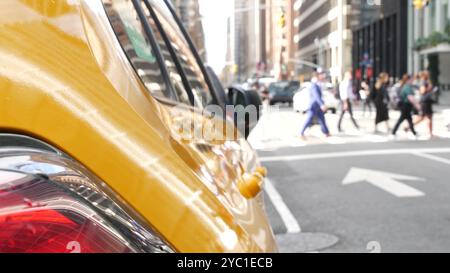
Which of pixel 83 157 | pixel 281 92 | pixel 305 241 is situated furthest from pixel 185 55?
pixel 281 92

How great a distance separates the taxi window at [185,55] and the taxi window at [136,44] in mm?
551

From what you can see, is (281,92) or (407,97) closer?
(407,97)

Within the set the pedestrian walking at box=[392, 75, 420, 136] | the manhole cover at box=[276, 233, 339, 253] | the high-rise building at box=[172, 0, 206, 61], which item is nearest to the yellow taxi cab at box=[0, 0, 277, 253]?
the high-rise building at box=[172, 0, 206, 61]

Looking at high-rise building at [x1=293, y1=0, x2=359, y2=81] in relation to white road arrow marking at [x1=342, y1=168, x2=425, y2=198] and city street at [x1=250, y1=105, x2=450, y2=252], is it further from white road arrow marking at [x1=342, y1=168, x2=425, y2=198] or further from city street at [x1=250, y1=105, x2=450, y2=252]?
white road arrow marking at [x1=342, y1=168, x2=425, y2=198]

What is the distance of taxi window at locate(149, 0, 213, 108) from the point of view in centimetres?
264

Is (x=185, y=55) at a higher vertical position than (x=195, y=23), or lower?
lower

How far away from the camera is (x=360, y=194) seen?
27.2ft

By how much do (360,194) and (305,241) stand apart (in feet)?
8.66

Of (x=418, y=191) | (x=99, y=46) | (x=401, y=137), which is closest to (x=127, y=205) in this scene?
(x=99, y=46)

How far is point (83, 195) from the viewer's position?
92cm

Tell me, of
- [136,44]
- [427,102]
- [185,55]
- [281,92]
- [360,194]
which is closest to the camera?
[136,44]

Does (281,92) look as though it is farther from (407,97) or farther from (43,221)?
(43,221)

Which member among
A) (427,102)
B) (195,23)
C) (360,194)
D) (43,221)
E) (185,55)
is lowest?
(360,194)

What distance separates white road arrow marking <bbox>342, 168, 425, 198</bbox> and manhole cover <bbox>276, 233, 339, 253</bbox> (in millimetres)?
2162
